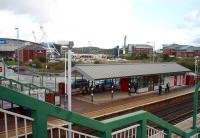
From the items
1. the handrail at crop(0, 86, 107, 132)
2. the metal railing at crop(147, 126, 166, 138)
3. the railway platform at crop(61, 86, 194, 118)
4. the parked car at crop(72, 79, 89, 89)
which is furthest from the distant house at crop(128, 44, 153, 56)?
the handrail at crop(0, 86, 107, 132)

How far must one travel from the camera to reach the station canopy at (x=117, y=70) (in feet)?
77.6

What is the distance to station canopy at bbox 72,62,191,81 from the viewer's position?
77.6 feet

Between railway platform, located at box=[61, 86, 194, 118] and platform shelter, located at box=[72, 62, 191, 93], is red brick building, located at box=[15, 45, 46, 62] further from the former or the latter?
railway platform, located at box=[61, 86, 194, 118]

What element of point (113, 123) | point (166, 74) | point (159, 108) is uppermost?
point (113, 123)

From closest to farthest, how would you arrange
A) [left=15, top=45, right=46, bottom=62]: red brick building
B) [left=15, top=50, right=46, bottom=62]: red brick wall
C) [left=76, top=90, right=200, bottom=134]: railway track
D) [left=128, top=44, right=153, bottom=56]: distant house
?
1. [left=76, top=90, right=200, bottom=134]: railway track
2. [left=15, top=45, right=46, bottom=62]: red brick building
3. [left=15, top=50, right=46, bottom=62]: red brick wall
4. [left=128, top=44, right=153, bottom=56]: distant house

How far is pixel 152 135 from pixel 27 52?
77843mm

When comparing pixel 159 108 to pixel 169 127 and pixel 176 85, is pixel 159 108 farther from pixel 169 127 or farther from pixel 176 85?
pixel 169 127

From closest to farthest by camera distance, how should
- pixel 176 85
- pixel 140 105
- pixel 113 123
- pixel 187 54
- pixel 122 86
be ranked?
pixel 113 123 < pixel 140 105 < pixel 122 86 < pixel 176 85 < pixel 187 54

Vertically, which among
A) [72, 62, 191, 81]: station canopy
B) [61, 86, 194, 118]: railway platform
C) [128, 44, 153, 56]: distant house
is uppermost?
[128, 44, 153, 56]: distant house

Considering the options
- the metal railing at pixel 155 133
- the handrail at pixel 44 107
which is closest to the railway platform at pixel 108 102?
the metal railing at pixel 155 133

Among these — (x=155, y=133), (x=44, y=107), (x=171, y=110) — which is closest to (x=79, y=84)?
(x=171, y=110)

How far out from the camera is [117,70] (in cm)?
2727

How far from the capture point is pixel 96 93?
1074 inches

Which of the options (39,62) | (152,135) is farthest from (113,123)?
(39,62)
